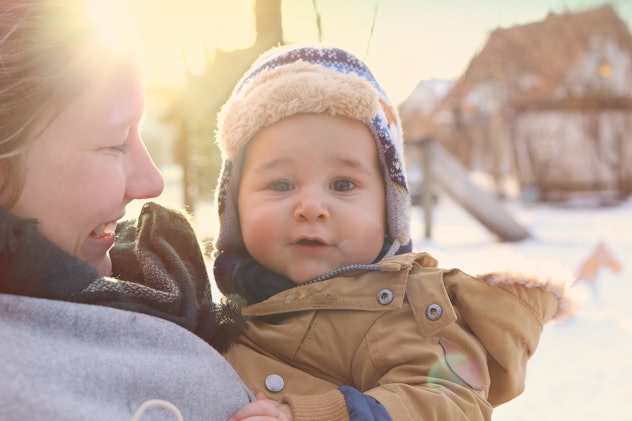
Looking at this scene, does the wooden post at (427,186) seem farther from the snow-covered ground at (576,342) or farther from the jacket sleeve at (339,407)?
the jacket sleeve at (339,407)

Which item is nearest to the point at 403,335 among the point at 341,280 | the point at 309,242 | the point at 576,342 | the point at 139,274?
the point at 341,280

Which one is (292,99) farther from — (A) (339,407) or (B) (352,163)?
(A) (339,407)

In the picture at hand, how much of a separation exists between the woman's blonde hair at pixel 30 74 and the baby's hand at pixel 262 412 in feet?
1.71

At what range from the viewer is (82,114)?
3.48 ft

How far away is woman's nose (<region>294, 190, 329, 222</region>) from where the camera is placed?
5.12ft

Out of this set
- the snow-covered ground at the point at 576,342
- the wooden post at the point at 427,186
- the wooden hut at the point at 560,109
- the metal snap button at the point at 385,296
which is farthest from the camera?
the wooden hut at the point at 560,109

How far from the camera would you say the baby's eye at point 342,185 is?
1654 mm

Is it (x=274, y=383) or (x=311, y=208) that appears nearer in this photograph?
(x=274, y=383)

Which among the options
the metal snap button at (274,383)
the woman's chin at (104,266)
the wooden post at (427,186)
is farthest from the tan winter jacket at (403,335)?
the wooden post at (427,186)

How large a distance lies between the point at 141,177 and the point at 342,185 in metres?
0.59

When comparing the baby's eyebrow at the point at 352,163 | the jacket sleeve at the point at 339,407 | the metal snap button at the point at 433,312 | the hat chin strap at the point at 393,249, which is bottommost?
the jacket sleeve at the point at 339,407

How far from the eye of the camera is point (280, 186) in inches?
65.6

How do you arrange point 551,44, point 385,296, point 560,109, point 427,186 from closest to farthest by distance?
1. point 385,296
2. point 427,186
3. point 560,109
4. point 551,44

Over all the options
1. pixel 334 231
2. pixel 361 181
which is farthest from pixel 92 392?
pixel 361 181
